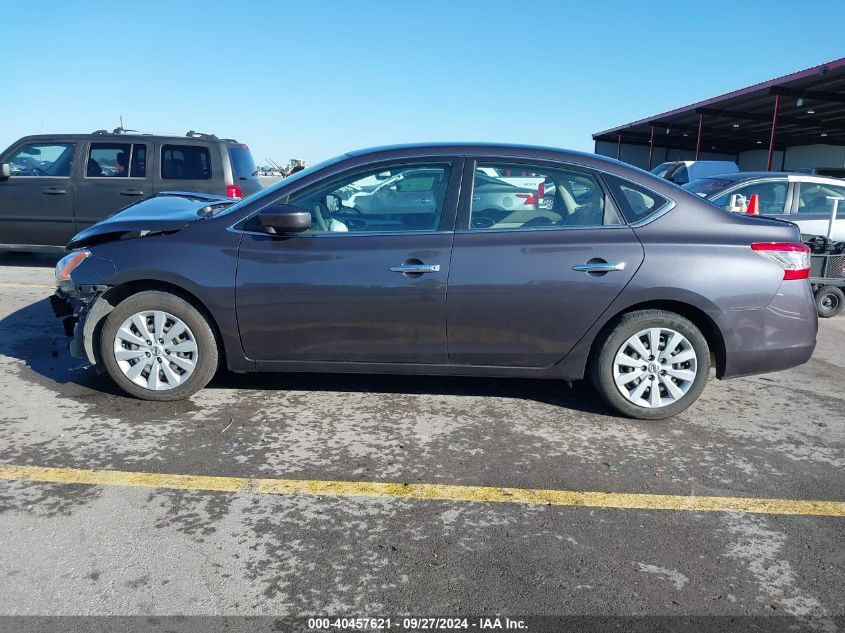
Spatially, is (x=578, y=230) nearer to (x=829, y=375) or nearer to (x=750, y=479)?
(x=750, y=479)

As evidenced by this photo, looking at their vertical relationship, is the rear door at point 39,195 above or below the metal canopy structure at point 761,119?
below

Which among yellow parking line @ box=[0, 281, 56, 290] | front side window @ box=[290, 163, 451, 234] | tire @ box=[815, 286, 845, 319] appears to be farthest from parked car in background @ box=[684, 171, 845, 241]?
yellow parking line @ box=[0, 281, 56, 290]

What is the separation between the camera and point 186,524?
2.95 m

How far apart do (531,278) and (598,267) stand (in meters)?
0.40

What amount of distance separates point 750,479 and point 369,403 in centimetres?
224

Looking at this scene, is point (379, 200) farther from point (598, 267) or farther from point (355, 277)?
point (598, 267)

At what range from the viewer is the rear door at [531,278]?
407 centimetres

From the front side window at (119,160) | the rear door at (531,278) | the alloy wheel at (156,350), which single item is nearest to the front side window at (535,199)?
the rear door at (531,278)

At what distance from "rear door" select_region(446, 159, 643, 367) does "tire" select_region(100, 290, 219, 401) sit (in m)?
1.56

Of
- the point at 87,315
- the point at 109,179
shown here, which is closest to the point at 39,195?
the point at 109,179

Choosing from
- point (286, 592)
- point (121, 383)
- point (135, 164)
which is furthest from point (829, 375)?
point (135, 164)

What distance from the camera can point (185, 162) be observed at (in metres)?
9.01

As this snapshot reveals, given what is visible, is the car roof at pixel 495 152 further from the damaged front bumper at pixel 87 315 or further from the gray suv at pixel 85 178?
the gray suv at pixel 85 178

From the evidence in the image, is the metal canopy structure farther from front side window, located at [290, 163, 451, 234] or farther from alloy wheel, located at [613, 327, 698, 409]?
front side window, located at [290, 163, 451, 234]
